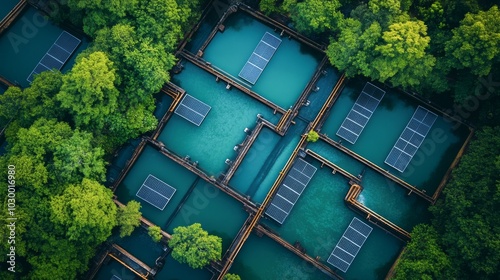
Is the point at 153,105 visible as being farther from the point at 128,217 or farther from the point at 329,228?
the point at 329,228

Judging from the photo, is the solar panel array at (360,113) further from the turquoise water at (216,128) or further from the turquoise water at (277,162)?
the turquoise water at (216,128)

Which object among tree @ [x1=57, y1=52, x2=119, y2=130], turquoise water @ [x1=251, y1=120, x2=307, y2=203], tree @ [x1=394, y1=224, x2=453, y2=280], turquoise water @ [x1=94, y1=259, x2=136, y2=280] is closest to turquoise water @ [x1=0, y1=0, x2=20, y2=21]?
tree @ [x1=57, y1=52, x2=119, y2=130]

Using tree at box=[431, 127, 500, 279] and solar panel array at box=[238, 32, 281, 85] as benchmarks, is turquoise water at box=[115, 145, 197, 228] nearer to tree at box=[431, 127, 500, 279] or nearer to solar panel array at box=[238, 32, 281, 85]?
solar panel array at box=[238, 32, 281, 85]

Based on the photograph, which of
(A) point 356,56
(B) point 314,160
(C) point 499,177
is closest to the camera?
(C) point 499,177

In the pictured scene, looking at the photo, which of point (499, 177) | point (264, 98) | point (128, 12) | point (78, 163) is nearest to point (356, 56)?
point (264, 98)

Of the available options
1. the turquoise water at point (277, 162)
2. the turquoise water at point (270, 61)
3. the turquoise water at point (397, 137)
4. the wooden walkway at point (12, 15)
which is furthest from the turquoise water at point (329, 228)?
the wooden walkway at point (12, 15)

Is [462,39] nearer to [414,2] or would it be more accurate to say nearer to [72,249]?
[414,2]

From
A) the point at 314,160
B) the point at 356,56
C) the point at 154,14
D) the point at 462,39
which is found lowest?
the point at 314,160

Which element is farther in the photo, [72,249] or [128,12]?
[128,12]
